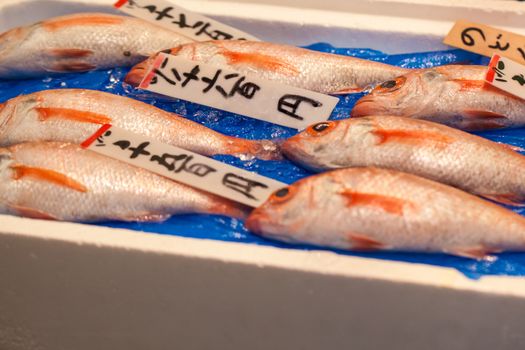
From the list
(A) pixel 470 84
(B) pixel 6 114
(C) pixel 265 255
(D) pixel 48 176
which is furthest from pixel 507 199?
(B) pixel 6 114

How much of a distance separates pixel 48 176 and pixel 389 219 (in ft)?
3.29

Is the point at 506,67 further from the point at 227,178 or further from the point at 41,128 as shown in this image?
the point at 41,128

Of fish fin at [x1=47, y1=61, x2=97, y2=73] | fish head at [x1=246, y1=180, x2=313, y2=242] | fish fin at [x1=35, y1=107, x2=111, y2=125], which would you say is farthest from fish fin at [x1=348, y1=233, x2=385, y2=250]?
fish fin at [x1=47, y1=61, x2=97, y2=73]

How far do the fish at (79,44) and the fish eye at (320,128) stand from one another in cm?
78

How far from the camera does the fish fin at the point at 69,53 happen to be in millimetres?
2287

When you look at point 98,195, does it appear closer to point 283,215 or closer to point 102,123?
point 102,123

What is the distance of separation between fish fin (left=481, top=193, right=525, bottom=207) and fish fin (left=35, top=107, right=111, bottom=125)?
123cm

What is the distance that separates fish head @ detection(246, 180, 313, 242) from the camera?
1582 millimetres

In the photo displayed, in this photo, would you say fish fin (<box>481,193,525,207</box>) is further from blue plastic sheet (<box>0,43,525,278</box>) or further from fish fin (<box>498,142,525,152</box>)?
fish fin (<box>498,142,525,152</box>)

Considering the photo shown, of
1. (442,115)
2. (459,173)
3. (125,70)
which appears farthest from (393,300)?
(125,70)

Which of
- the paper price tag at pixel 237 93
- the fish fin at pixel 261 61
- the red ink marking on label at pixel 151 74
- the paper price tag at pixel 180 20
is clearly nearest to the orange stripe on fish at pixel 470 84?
the paper price tag at pixel 237 93

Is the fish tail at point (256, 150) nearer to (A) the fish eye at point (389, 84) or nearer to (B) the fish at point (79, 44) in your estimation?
(A) the fish eye at point (389, 84)

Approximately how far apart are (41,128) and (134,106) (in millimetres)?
316

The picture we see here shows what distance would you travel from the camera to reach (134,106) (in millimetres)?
1983
